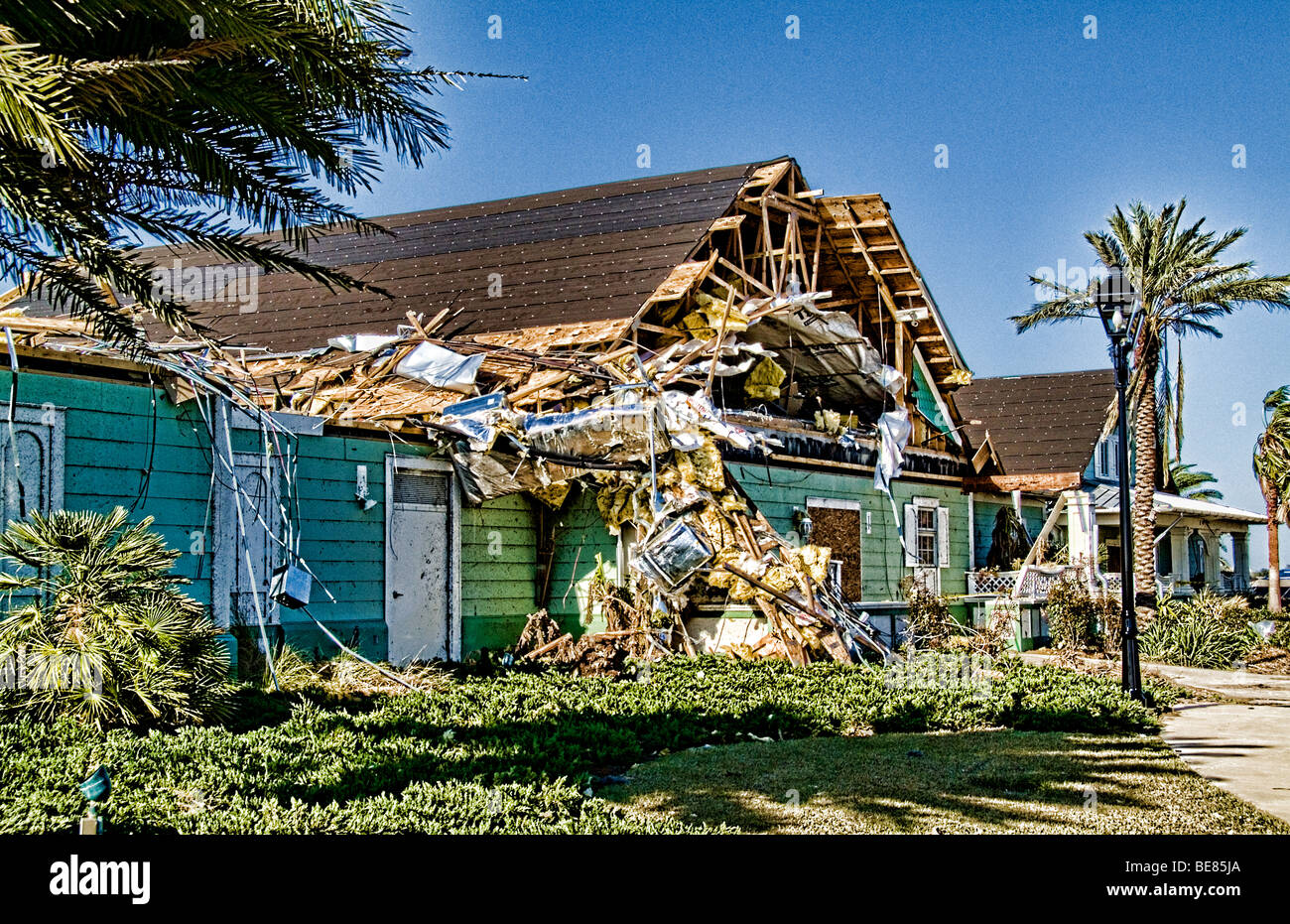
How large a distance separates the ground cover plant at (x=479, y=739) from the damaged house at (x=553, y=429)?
162 centimetres

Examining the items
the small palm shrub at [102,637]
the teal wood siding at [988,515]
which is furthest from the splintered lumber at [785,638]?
the teal wood siding at [988,515]

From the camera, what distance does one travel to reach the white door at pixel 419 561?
14047mm

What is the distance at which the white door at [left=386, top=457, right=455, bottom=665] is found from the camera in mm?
14047

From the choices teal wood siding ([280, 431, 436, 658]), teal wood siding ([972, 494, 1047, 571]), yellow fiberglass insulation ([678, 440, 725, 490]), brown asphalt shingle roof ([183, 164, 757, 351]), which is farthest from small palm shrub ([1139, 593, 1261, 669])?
teal wood siding ([280, 431, 436, 658])

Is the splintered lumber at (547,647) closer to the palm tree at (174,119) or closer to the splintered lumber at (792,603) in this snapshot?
the splintered lumber at (792,603)

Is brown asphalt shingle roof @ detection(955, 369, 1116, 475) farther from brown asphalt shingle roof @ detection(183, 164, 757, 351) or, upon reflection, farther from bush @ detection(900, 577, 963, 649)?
brown asphalt shingle roof @ detection(183, 164, 757, 351)

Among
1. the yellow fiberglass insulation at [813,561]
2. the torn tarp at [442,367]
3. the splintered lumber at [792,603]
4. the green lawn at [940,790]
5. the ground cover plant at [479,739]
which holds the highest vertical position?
the torn tarp at [442,367]

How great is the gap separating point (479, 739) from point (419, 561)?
5451 mm

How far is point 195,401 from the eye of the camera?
11914mm

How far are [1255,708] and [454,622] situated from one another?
909 cm

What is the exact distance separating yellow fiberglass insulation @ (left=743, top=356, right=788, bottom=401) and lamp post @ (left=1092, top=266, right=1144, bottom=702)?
24.6 ft

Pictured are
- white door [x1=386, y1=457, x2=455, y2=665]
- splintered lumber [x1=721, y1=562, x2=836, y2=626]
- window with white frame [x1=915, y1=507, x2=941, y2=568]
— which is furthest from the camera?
window with white frame [x1=915, y1=507, x2=941, y2=568]

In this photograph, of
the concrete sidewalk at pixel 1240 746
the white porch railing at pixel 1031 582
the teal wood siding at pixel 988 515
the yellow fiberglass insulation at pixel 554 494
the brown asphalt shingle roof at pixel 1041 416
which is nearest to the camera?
the concrete sidewalk at pixel 1240 746

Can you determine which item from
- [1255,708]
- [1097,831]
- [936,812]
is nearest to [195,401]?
[936,812]
